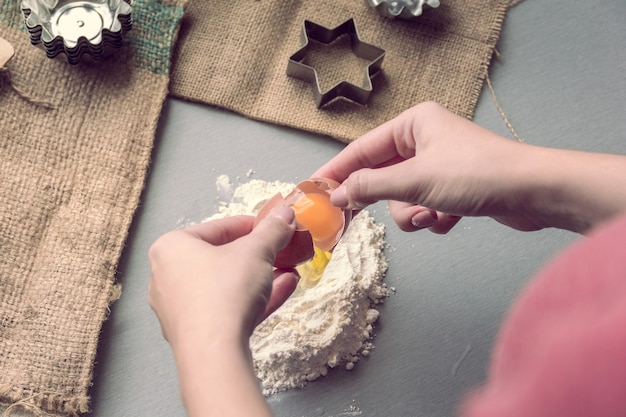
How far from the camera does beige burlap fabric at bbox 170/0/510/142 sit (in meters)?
1.06

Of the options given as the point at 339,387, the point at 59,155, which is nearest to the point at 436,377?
the point at 339,387

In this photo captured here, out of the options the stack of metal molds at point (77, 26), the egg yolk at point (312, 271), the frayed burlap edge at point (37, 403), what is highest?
the stack of metal molds at point (77, 26)

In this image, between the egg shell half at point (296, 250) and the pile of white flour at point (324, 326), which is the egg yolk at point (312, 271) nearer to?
the pile of white flour at point (324, 326)

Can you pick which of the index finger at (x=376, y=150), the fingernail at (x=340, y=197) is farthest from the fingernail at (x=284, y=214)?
the index finger at (x=376, y=150)

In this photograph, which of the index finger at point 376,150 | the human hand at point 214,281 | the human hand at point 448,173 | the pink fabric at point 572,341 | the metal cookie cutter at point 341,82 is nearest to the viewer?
the pink fabric at point 572,341

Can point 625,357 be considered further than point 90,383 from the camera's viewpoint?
No

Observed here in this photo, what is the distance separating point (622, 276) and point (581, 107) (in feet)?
2.91

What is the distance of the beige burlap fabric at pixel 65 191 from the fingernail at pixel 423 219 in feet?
1.56

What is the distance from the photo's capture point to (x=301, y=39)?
1091mm

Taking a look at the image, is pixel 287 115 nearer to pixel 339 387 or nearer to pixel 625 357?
pixel 339 387

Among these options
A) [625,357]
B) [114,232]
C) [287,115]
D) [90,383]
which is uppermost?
[625,357]

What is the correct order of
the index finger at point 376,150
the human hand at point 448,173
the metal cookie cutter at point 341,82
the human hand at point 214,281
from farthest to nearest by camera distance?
1. the metal cookie cutter at point 341,82
2. the index finger at point 376,150
3. the human hand at point 448,173
4. the human hand at point 214,281

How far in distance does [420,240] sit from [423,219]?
0.50 feet

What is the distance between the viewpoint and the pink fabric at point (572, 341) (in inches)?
12.0
